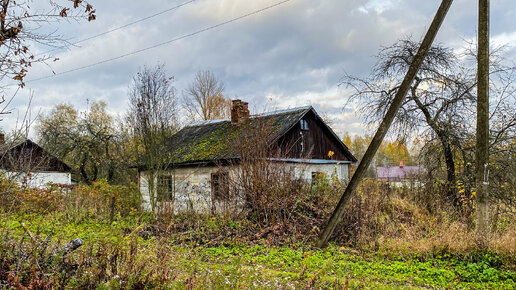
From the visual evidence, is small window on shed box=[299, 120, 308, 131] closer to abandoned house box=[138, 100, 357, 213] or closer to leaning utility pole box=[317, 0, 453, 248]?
abandoned house box=[138, 100, 357, 213]

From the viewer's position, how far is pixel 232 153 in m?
15.1

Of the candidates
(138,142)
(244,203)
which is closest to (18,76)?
(244,203)

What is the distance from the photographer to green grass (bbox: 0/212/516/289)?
472 centimetres

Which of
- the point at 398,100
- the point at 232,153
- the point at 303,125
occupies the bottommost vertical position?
the point at 232,153

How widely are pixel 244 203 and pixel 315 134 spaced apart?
998 centimetres

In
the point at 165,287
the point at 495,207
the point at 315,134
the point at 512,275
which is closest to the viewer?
the point at 165,287

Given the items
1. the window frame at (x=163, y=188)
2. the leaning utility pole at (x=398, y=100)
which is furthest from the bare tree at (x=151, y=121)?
the leaning utility pole at (x=398, y=100)

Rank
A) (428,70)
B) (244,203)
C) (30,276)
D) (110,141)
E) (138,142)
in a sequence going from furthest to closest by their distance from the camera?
(110,141) → (138,142) → (428,70) → (244,203) → (30,276)

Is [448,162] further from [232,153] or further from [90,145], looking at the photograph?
[90,145]

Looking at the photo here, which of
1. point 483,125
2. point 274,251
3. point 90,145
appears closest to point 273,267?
point 274,251

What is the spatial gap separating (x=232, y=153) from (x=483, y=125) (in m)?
9.45

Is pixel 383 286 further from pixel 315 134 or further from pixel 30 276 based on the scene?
pixel 315 134

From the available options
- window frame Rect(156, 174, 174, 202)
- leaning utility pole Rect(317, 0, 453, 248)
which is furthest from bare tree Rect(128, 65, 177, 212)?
leaning utility pole Rect(317, 0, 453, 248)

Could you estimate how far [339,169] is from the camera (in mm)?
22047
